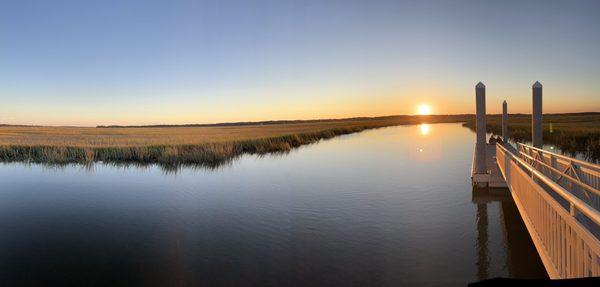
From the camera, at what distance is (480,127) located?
45.6 ft

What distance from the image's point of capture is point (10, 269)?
7.33m

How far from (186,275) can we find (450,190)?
1044cm

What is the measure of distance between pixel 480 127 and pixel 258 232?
334 inches

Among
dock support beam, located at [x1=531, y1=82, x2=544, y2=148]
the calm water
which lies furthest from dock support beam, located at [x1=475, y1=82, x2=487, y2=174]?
dock support beam, located at [x1=531, y1=82, x2=544, y2=148]

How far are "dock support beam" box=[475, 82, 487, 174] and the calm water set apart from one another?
0.99 m

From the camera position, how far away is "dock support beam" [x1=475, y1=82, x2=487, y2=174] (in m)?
13.5

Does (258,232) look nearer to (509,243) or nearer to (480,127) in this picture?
(509,243)

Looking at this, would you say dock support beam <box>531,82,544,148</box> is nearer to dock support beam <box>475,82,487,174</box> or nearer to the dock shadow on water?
dock support beam <box>475,82,487,174</box>

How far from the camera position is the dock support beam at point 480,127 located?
44.4ft

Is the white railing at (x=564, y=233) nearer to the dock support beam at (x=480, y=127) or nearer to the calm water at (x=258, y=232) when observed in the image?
the calm water at (x=258, y=232)

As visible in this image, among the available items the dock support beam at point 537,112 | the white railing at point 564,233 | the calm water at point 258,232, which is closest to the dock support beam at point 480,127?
the calm water at point 258,232

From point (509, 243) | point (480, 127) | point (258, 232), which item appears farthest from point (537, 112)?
point (258, 232)

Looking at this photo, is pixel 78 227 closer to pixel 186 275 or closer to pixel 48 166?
pixel 186 275

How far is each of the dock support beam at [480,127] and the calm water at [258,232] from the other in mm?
994
